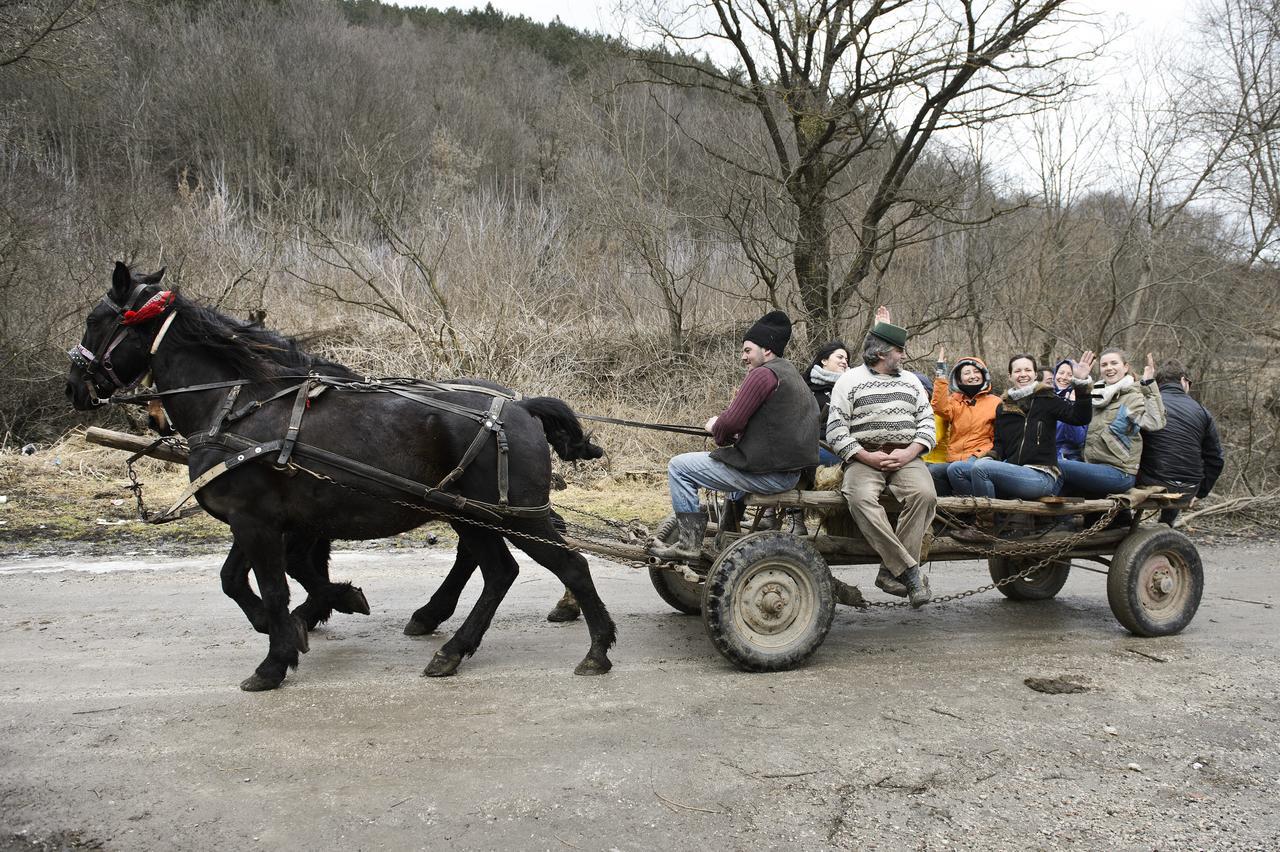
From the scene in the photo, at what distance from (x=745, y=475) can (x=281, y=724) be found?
3000 millimetres

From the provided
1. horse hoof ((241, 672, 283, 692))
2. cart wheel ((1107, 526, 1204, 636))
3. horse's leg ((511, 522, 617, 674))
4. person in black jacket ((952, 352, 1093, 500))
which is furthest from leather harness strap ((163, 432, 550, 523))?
cart wheel ((1107, 526, 1204, 636))

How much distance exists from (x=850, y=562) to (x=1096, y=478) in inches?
79.3

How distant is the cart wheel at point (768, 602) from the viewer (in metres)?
5.41

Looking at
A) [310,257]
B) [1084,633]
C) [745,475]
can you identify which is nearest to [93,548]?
[745,475]

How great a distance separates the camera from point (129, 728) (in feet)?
14.8

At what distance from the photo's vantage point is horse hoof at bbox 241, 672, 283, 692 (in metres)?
5.07

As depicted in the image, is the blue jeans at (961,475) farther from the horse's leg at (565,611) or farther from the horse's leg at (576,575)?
the horse's leg at (565,611)

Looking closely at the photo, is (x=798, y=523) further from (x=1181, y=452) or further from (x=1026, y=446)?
(x=1181, y=452)

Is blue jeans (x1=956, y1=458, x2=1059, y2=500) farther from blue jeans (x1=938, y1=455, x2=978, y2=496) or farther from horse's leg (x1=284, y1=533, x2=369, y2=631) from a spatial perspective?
horse's leg (x1=284, y1=533, x2=369, y2=631)

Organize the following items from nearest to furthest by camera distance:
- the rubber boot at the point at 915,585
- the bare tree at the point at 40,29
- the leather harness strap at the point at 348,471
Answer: the leather harness strap at the point at 348,471, the rubber boot at the point at 915,585, the bare tree at the point at 40,29

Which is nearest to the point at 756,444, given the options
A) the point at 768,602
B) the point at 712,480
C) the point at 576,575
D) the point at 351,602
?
the point at 712,480

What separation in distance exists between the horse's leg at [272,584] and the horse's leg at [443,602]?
3.19 feet

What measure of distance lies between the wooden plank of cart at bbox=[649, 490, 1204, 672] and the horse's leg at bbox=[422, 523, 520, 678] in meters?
1.05

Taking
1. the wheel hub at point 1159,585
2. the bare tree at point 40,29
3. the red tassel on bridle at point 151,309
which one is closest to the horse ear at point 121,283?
the red tassel on bridle at point 151,309
